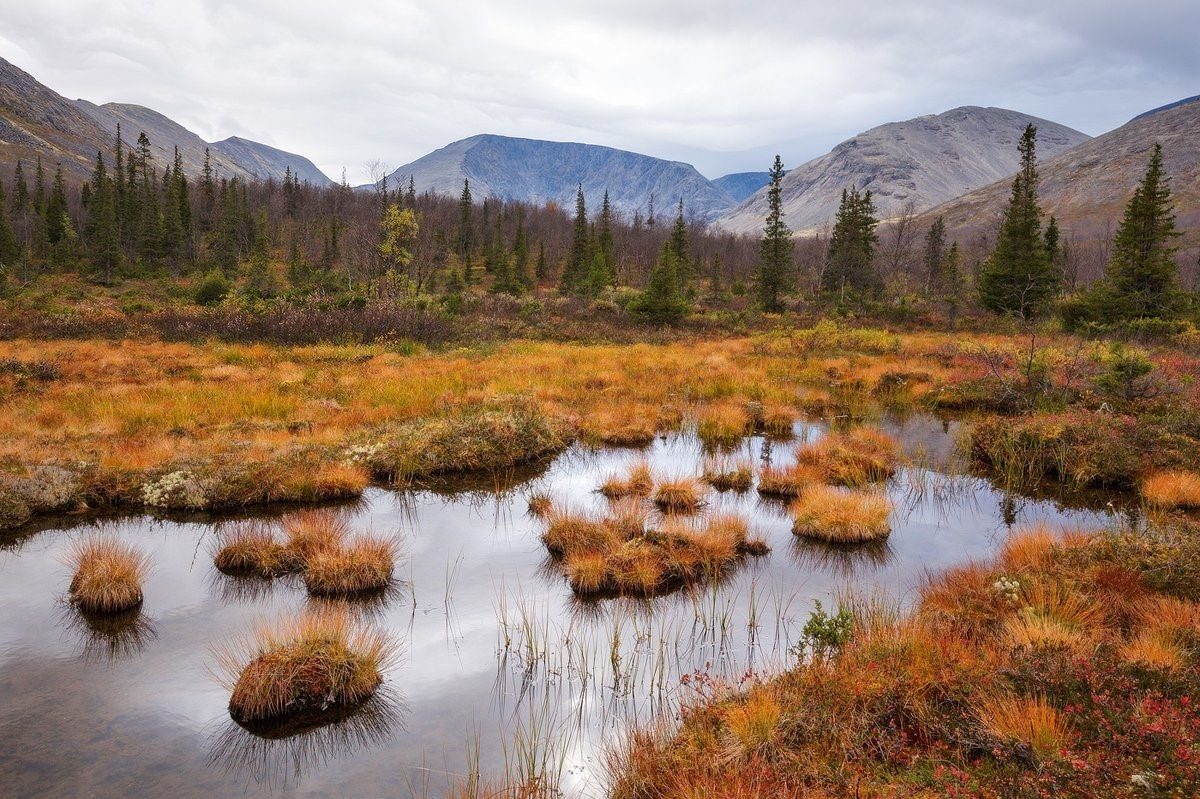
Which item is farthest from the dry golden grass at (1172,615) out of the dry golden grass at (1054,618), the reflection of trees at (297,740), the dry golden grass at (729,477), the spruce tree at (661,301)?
the spruce tree at (661,301)

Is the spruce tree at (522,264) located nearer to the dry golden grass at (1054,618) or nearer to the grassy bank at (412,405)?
the grassy bank at (412,405)

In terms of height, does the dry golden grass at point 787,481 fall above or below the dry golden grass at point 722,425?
below

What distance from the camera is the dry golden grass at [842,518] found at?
9883mm

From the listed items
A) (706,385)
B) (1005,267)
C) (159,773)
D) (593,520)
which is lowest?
(159,773)

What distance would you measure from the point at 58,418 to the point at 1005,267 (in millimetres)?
50996

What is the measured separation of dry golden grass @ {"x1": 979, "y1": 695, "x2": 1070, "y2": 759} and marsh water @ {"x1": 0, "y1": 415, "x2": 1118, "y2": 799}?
213cm

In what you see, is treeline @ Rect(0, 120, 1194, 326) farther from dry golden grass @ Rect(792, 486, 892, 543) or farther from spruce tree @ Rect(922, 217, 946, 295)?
dry golden grass @ Rect(792, 486, 892, 543)

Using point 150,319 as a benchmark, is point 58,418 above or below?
below

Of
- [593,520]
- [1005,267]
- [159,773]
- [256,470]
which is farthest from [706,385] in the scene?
[1005,267]

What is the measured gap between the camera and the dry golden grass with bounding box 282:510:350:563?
8.72 m

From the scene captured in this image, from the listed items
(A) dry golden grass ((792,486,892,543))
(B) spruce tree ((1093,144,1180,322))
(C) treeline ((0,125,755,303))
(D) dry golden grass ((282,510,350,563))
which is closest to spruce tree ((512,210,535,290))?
(C) treeline ((0,125,755,303))

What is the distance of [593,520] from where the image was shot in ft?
33.3

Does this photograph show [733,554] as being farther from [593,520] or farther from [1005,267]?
[1005,267]

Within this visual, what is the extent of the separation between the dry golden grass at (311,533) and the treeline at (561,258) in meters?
20.5
